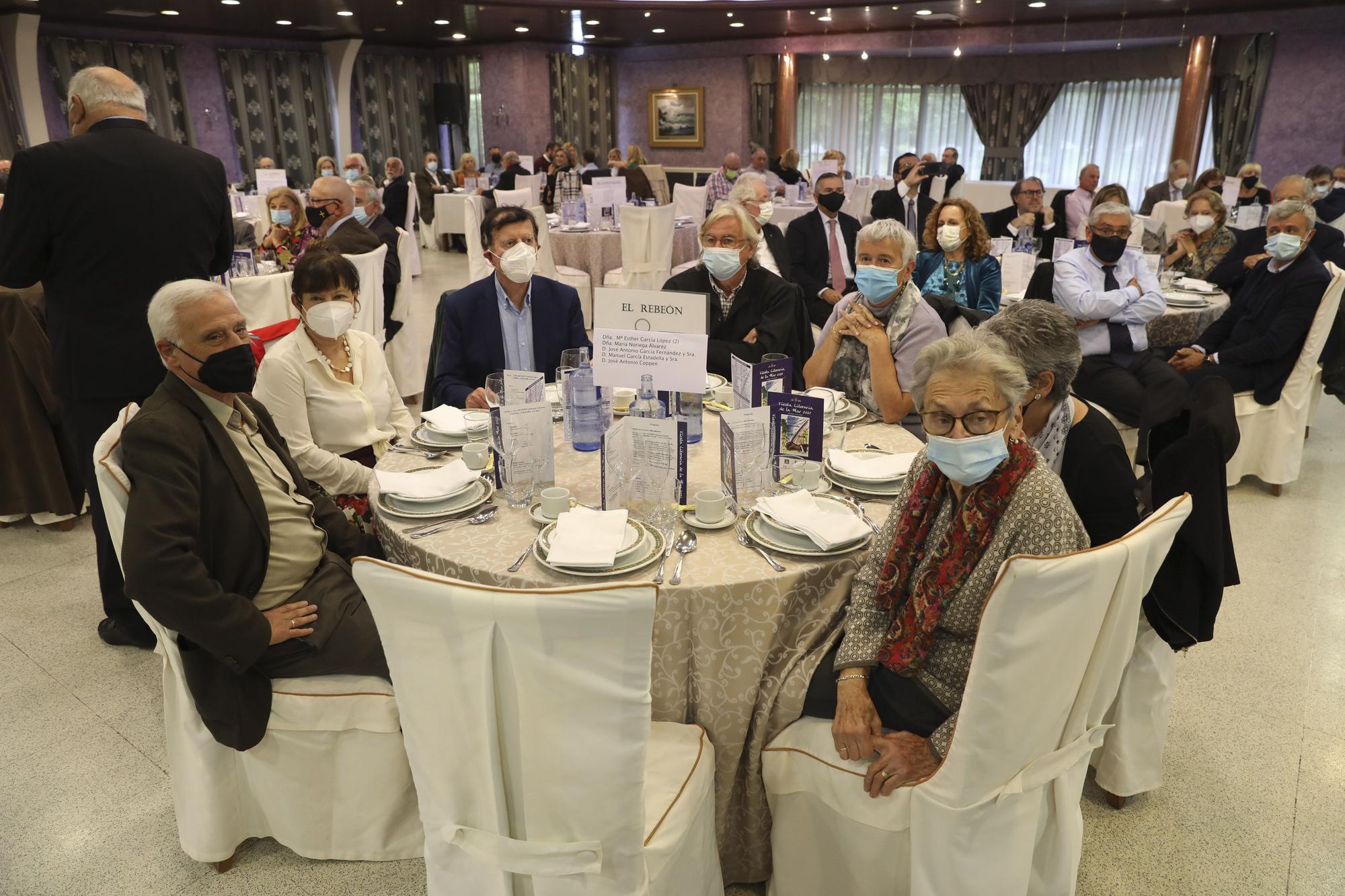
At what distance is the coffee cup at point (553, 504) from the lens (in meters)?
1.99

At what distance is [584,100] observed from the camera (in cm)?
1661

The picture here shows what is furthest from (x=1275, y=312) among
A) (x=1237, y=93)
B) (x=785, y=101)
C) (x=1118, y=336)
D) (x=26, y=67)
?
(x=26, y=67)

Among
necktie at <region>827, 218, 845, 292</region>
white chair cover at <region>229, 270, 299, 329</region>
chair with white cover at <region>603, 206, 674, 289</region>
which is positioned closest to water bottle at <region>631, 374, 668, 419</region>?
white chair cover at <region>229, 270, 299, 329</region>

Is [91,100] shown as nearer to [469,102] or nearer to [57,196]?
[57,196]

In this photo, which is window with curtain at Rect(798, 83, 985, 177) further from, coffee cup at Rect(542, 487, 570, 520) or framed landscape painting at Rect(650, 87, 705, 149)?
coffee cup at Rect(542, 487, 570, 520)

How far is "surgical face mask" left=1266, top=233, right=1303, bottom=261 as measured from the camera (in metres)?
4.04

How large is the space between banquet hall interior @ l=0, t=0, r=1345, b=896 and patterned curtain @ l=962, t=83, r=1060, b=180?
1063 cm

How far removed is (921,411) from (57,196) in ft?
8.25

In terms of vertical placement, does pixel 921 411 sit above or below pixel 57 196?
below

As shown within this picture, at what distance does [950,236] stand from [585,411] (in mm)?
2782

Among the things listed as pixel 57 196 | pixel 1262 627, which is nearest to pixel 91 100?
pixel 57 196

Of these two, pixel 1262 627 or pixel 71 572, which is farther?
pixel 71 572

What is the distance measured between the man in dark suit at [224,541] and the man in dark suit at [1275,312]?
3.80m

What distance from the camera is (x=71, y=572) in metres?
3.49
